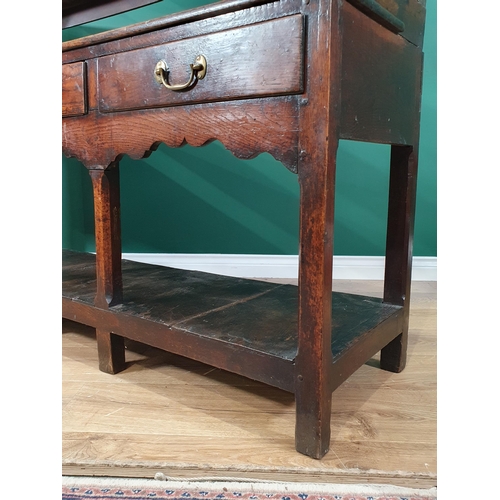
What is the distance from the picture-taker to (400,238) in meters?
1.25

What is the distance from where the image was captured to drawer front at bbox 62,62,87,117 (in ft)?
3.90

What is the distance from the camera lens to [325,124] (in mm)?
791

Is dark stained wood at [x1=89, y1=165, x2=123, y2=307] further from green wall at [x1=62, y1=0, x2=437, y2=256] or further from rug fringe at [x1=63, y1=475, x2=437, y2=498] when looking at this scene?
green wall at [x1=62, y1=0, x2=437, y2=256]

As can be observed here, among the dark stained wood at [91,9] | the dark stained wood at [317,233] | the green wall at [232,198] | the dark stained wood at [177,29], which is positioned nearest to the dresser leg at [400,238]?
the dark stained wood at [317,233]

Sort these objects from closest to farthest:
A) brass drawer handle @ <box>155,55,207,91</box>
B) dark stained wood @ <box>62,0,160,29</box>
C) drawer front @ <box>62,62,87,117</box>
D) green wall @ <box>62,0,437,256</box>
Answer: brass drawer handle @ <box>155,55,207,91</box>
drawer front @ <box>62,62,87,117</box>
dark stained wood @ <box>62,0,160,29</box>
green wall @ <box>62,0,437,256</box>

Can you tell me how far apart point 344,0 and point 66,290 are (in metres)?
1.09

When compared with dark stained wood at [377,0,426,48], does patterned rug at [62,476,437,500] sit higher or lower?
lower

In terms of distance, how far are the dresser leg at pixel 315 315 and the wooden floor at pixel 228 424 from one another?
6 cm

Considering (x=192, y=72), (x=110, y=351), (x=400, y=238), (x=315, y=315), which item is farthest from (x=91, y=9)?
(x=315, y=315)

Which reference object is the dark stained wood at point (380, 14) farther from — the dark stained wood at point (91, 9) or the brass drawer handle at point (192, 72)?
the dark stained wood at point (91, 9)

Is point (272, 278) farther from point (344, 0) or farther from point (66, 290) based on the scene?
point (344, 0)

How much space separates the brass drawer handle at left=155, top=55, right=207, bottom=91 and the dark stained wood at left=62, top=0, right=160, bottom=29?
1110 millimetres

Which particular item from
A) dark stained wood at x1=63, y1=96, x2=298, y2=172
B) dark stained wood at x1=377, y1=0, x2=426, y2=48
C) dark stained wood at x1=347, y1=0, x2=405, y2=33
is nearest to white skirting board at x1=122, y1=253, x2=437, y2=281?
dark stained wood at x1=63, y1=96, x2=298, y2=172

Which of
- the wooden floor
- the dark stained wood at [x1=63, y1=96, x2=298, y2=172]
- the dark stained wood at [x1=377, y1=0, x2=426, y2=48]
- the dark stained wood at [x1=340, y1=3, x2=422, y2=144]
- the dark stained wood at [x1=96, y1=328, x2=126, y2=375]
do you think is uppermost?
the dark stained wood at [x1=377, y1=0, x2=426, y2=48]
